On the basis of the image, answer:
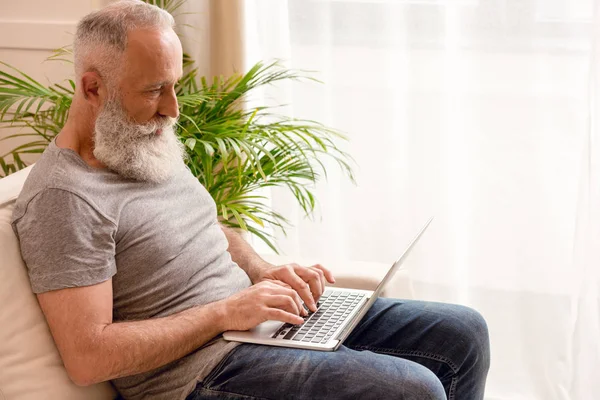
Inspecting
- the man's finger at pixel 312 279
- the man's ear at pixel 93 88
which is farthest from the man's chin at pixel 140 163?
the man's finger at pixel 312 279

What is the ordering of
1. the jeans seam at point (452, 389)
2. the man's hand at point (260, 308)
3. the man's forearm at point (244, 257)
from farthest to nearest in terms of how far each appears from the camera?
the man's forearm at point (244, 257) < the jeans seam at point (452, 389) < the man's hand at point (260, 308)

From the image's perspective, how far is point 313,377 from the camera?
1.51 m

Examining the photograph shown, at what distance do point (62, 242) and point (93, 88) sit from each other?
13.9 inches

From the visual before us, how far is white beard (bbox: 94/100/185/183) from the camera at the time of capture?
1.67 metres

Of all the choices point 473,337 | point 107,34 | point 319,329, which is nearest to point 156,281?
point 319,329

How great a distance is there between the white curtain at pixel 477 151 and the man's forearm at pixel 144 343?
1223 millimetres

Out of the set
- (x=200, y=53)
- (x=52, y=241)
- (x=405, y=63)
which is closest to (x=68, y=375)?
(x=52, y=241)

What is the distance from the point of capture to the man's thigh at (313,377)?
4.92 ft

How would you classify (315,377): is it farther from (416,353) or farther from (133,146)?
(133,146)

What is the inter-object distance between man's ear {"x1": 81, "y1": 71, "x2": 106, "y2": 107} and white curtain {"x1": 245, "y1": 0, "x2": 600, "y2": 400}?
3.32 ft

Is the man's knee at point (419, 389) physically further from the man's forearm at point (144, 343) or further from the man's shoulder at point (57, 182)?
the man's shoulder at point (57, 182)

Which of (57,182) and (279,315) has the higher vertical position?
(57,182)

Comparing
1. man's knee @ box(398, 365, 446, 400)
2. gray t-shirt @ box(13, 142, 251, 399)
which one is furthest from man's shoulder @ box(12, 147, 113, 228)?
man's knee @ box(398, 365, 446, 400)

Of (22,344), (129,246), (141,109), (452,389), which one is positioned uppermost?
(141,109)
